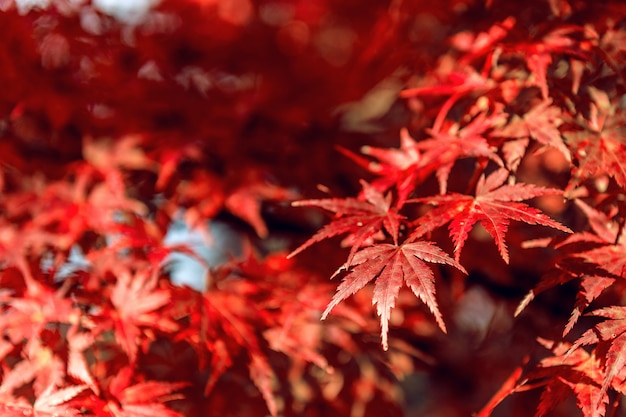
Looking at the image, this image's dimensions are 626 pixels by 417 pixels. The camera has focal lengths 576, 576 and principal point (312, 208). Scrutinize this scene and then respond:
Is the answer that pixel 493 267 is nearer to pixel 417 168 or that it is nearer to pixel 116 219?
pixel 417 168

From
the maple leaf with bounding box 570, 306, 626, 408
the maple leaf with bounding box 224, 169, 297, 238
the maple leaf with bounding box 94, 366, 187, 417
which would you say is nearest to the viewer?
the maple leaf with bounding box 570, 306, 626, 408

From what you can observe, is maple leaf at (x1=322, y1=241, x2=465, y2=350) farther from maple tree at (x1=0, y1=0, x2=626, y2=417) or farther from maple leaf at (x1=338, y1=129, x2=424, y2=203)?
maple leaf at (x1=338, y1=129, x2=424, y2=203)

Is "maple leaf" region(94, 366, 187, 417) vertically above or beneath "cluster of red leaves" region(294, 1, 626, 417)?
beneath

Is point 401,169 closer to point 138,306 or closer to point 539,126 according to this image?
point 539,126

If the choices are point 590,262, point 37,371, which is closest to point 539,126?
point 590,262

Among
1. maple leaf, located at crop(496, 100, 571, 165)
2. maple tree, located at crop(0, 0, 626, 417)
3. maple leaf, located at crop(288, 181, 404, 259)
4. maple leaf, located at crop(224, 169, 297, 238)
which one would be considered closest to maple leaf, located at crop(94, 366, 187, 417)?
maple tree, located at crop(0, 0, 626, 417)

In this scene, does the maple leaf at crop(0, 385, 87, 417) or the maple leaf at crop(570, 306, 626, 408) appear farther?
the maple leaf at crop(0, 385, 87, 417)

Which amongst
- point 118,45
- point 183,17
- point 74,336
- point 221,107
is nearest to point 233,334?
point 74,336
